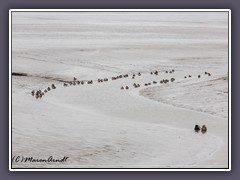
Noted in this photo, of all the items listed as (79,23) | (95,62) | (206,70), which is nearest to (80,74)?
(95,62)

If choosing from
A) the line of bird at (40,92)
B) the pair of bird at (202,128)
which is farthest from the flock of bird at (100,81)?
the pair of bird at (202,128)

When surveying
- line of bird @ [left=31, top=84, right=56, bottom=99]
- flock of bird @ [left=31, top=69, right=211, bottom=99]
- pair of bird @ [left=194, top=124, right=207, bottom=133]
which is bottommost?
pair of bird @ [left=194, top=124, right=207, bottom=133]

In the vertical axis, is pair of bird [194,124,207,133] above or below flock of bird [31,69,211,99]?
below

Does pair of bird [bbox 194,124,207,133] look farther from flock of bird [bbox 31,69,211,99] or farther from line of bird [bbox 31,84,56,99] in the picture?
line of bird [bbox 31,84,56,99]

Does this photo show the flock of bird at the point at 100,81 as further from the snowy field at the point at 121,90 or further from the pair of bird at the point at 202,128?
the pair of bird at the point at 202,128

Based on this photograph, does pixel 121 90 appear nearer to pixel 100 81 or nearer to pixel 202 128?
pixel 100 81

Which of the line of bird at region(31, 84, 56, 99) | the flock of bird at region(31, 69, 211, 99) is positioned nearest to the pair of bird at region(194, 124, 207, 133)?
the flock of bird at region(31, 69, 211, 99)

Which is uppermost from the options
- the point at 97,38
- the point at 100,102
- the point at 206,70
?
the point at 97,38
